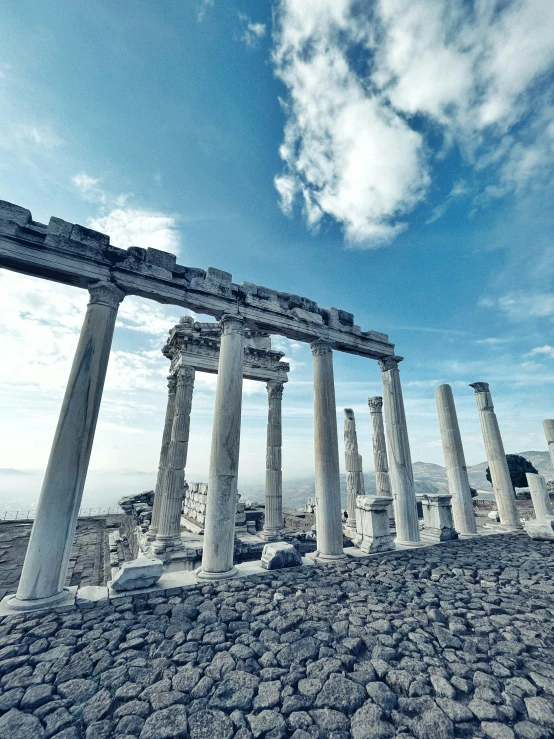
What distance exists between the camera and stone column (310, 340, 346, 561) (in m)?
8.66

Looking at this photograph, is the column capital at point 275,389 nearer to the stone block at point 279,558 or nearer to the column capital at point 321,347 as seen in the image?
the column capital at point 321,347

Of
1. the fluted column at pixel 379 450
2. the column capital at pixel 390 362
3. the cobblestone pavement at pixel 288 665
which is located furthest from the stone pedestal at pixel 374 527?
the fluted column at pixel 379 450

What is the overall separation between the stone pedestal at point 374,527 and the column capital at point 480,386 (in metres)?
9.66

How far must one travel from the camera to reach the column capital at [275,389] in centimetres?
1633

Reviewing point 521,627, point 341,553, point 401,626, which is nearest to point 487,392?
point 341,553

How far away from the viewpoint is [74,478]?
20.6ft

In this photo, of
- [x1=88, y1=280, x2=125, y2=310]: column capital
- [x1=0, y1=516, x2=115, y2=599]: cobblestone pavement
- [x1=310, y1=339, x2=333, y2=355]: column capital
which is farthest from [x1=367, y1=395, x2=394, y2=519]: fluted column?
[x1=88, y1=280, x2=125, y2=310]: column capital

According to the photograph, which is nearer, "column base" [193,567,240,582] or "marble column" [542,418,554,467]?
"column base" [193,567,240,582]

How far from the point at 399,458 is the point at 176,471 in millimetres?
8625

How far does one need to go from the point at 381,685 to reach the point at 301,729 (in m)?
1.11

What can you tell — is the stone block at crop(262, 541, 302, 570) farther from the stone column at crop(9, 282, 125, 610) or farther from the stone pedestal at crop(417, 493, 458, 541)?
the stone pedestal at crop(417, 493, 458, 541)

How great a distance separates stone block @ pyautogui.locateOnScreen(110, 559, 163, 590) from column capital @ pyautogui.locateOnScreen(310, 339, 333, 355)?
23.6 feet

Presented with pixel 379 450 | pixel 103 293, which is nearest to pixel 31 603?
pixel 103 293

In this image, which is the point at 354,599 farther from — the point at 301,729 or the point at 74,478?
the point at 74,478
